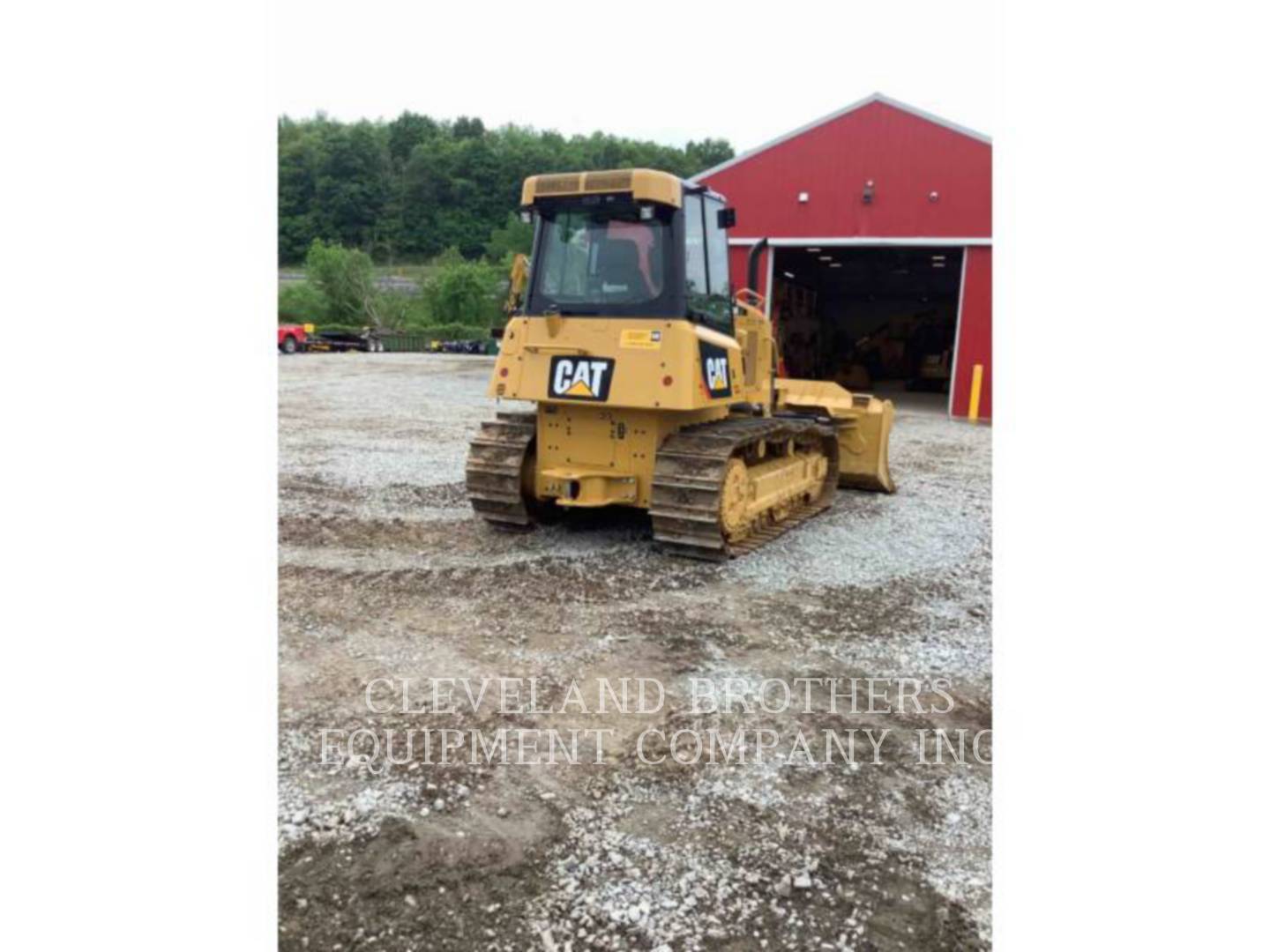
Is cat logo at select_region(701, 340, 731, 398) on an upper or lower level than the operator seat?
lower

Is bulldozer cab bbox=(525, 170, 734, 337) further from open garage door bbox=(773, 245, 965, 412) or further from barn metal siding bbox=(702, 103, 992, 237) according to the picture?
open garage door bbox=(773, 245, 965, 412)

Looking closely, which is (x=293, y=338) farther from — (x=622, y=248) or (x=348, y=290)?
(x=622, y=248)

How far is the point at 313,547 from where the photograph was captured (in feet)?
20.5

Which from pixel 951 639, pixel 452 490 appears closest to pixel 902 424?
pixel 452 490

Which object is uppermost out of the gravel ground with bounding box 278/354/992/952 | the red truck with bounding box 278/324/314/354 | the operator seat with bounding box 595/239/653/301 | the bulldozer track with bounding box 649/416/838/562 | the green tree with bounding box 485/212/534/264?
the green tree with bounding box 485/212/534/264

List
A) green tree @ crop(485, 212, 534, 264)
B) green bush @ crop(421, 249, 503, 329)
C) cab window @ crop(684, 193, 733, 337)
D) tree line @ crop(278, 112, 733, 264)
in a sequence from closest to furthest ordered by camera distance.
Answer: tree line @ crop(278, 112, 733, 264), cab window @ crop(684, 193, 733, 337), green tree @ crop(485, 212, 534, 264), green bush @ crop(421, 249, 503, 329)

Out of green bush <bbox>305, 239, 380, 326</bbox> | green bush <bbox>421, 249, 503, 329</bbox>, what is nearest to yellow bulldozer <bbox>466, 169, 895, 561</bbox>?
green bush <bbox>305, 239, 380, 326</bbox>

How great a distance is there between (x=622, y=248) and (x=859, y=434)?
399 centimetres

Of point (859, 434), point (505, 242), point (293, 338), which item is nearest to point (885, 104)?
point (859, 434)

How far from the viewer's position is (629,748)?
348 centimetres

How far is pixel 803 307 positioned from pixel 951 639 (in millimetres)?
19103

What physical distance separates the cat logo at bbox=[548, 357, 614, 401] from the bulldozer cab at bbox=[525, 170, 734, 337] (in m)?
0.37

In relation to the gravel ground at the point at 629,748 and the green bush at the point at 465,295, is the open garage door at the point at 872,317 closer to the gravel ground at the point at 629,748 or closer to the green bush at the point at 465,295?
the gravel ground at the point at 629,748

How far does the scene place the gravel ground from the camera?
2533 mm
